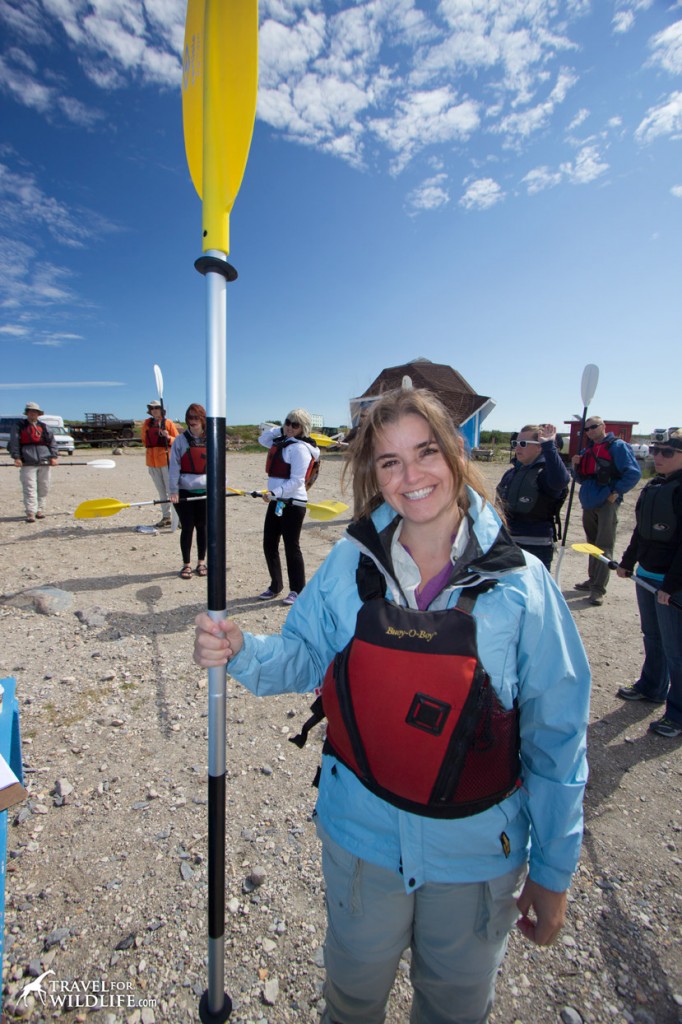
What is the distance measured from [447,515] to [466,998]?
5.04ft

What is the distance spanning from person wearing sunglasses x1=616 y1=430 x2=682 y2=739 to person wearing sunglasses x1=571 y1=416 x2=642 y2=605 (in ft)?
7.81

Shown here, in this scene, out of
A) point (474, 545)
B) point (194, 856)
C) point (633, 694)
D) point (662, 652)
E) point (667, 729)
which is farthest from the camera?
point (633, 694)

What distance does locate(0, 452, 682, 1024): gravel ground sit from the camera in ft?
6.24

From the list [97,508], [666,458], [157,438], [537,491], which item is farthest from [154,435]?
[666,458]

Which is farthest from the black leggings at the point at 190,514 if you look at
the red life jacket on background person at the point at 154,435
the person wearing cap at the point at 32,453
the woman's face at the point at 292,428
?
the person wearing cap at the point at 32,453

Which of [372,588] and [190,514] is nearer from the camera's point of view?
[372,588]

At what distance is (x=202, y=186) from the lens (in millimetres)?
1359

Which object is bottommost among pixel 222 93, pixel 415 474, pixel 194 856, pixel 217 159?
pixel 194 856

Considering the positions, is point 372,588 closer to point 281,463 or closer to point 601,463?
point 281,463

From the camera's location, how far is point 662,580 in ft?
12.3

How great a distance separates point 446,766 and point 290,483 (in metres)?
4.33

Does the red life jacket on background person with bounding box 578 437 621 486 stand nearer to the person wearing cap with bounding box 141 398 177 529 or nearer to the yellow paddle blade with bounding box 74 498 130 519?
the yellow paddle blade with bounding box 74 498 130 519

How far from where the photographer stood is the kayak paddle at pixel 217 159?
1.34 metres

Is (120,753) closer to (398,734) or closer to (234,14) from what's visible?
(398,734)
